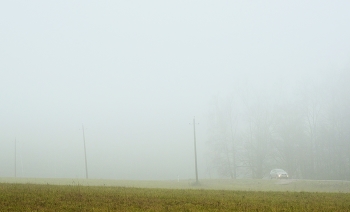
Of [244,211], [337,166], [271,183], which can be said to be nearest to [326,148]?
[337,166]

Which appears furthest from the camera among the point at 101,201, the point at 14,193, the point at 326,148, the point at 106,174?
the point at 106,174

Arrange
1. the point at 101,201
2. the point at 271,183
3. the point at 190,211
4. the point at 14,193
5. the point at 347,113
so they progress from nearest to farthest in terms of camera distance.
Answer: the point at 190,211 → the point at 101,201 → the point at 14,193 → the point at 271,183 → the point at 347,113

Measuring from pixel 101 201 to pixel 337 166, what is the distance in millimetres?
45502

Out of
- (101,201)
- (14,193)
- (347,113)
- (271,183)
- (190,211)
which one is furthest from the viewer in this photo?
(347,113)

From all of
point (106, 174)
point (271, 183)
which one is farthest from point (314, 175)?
point (106, 174)

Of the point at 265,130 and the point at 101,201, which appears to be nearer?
the point at 101,201

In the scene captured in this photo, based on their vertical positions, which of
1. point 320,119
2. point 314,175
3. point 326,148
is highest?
point 320,119

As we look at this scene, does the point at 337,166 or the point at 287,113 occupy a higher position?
the point at 287,113

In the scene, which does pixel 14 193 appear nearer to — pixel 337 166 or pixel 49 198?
pixel 49 198

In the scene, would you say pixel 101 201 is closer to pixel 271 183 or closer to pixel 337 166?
pixel 271 183

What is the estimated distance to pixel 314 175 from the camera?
6056 cm

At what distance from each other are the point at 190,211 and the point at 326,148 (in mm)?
46185

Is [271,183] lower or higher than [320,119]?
lower

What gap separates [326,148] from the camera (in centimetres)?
5838
